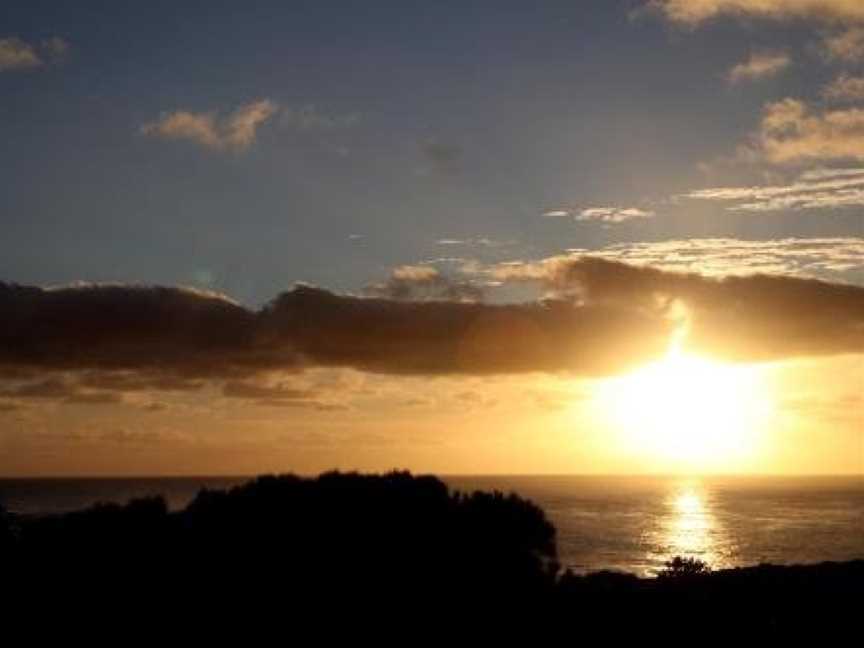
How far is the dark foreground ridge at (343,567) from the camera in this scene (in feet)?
166

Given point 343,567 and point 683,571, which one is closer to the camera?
point 343,567

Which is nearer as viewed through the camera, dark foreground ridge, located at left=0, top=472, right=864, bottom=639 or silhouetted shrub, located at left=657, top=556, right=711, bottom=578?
dark foreground ridge, located at left=0, top=472, right=864, bottom=639

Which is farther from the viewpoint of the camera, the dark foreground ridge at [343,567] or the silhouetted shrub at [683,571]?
the silhouetted shrub at [683,571]

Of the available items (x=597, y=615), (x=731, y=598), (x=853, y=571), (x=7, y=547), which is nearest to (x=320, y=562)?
(x=597, y=615)

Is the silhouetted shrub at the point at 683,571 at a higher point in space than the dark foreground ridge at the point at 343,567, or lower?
lower

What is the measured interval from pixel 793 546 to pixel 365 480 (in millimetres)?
140784

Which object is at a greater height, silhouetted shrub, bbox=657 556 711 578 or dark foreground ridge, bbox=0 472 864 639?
dark foreground ridge, bbox=0 472 864 639

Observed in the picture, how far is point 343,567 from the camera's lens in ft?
171

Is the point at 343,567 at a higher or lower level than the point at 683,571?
higher

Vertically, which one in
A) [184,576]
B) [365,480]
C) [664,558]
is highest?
[365,480]

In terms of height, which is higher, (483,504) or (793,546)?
(483,504)

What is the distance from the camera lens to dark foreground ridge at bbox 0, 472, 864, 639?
50.7 meters

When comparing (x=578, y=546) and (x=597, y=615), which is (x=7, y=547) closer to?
(x=597, y=615)

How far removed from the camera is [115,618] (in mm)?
49531
